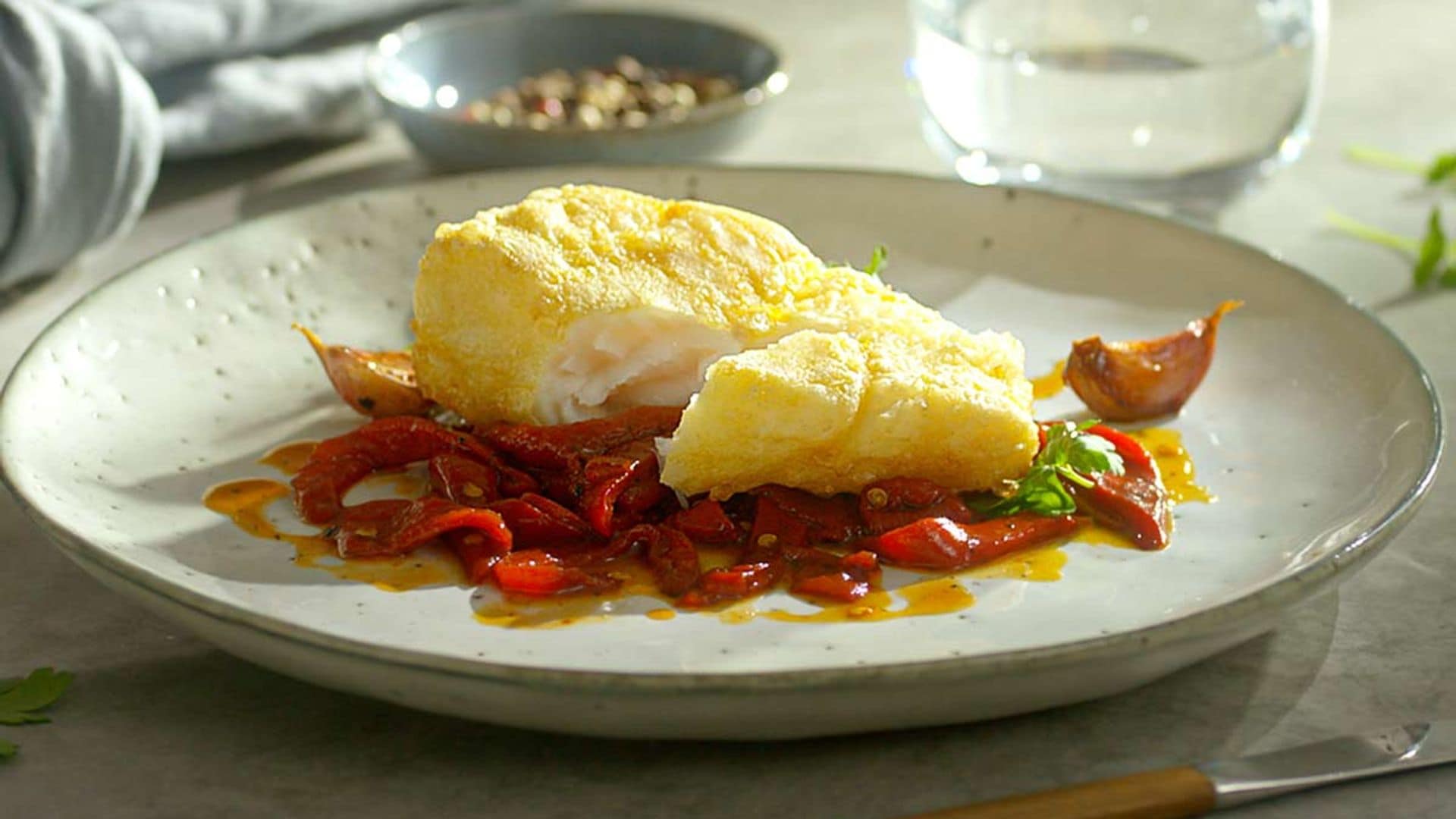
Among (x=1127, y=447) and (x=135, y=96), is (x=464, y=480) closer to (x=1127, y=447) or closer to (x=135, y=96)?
(x=1127, y=447)

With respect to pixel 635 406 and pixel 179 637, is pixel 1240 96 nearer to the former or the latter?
pixel 635 406

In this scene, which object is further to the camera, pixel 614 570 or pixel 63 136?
pixel 63 136

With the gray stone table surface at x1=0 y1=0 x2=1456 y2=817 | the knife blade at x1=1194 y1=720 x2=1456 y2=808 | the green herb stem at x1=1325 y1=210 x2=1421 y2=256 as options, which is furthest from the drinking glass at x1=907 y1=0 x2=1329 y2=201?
the knife blade at x1=1194 y1=720 x2=1456 y2=808

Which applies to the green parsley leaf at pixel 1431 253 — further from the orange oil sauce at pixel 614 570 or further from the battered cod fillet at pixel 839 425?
the battered cod fillet at pixel 839 425

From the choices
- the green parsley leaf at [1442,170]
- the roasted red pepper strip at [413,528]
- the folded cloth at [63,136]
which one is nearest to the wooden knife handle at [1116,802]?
the roasted red pepper strip at [413,528]

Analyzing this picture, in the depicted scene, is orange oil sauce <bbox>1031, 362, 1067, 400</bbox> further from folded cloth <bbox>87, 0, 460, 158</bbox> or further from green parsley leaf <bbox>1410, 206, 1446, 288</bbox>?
folded cloth <bbox>87, 0, 460, 158</bbox>

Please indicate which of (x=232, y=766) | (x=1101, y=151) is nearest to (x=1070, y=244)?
(x=1101, y=151)

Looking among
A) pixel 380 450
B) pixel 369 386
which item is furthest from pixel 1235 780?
pixel 369 386
